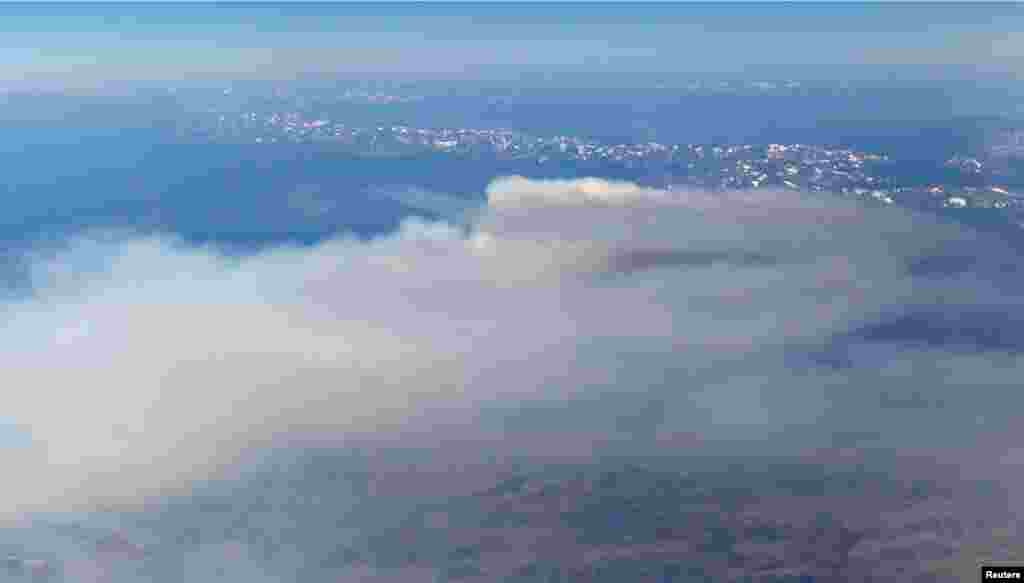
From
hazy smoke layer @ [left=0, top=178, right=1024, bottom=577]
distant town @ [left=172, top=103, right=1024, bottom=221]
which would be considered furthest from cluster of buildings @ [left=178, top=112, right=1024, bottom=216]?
hazy smoke layer @ [left=0, top=178, right=1024, bottom=577]

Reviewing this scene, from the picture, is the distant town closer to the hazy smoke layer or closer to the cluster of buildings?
the cluster of buildings

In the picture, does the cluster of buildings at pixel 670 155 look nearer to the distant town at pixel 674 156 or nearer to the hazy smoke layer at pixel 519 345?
the distant town at pixel 674 156

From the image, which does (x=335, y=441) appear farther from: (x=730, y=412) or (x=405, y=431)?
(x=730, y=412)

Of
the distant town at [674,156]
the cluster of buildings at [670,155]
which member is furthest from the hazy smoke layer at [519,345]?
the distant town at [674,156]

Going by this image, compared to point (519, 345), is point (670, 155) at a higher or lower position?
higher

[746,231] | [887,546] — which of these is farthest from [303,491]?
[746,231]

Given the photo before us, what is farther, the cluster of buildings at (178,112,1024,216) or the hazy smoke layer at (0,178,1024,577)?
the cluster of buildings at (178,112,1024,216)

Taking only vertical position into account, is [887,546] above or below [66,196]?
below

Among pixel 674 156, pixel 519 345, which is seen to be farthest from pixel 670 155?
pixel 519 345

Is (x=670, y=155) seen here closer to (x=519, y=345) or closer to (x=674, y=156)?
(x=674, y=156)
